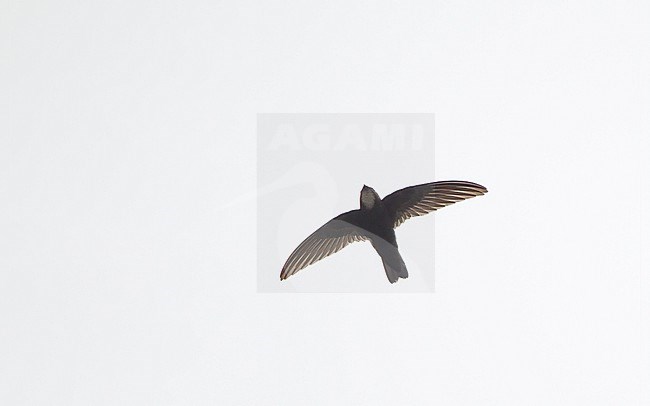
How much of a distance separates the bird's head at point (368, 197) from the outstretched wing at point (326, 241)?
0.06ft

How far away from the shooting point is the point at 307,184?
1363 millimetres

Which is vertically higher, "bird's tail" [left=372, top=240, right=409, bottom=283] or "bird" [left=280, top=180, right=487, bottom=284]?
"bird" [left=280, top=180, right=487, bottom=284]

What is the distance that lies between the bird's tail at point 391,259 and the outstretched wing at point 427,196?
0.04 m

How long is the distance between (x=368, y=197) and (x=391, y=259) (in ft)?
0.32

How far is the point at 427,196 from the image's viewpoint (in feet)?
3.28

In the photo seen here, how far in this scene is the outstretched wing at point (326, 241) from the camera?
1016 mm

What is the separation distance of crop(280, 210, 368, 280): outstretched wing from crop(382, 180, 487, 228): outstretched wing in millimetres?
53

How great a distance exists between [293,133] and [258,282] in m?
0.29

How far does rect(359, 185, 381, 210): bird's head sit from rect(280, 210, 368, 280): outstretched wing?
0.02 m

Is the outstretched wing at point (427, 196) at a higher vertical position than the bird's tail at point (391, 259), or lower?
higher

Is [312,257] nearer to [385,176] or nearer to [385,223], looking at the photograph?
[385,223]

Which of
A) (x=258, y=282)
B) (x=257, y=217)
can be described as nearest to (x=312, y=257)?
(x=258, y=282)

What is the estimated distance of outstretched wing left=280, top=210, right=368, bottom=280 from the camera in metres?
1.02

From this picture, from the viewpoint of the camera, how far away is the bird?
99 centimetres
